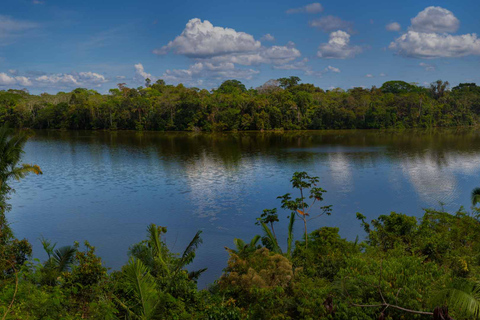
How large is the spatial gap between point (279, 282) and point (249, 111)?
73597 mm

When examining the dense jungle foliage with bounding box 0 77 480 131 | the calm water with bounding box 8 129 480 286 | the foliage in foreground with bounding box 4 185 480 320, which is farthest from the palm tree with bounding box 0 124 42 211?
the dense jungle foliage with bounding box 0 77 480 131

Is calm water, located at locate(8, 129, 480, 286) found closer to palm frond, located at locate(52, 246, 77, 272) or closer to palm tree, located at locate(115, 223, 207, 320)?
palm tree, located at locate(115, 223, 207, 320)

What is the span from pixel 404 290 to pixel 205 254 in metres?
11.0

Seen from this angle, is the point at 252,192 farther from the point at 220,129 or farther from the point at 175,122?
the point at 175,122

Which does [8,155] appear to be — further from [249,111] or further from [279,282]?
[249,111]

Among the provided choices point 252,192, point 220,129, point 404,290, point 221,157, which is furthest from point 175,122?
point 404,290

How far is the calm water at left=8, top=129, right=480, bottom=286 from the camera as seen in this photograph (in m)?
20.2

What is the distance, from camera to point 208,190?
2822cm

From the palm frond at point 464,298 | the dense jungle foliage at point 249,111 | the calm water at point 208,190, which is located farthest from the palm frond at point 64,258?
the dense jungle foliage at point 249,111

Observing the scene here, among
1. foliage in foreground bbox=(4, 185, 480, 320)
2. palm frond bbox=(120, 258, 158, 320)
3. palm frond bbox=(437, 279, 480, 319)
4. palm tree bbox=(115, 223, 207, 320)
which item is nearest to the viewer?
palm frond bbox=(437, 279, 480, 319)

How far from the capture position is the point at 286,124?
82.6 meters

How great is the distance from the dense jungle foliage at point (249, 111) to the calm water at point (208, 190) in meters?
33.9

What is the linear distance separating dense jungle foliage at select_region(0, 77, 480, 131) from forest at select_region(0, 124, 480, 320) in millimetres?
66059

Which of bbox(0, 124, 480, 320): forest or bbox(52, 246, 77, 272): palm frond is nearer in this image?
bbox(0, 124, 480, 320): forest
